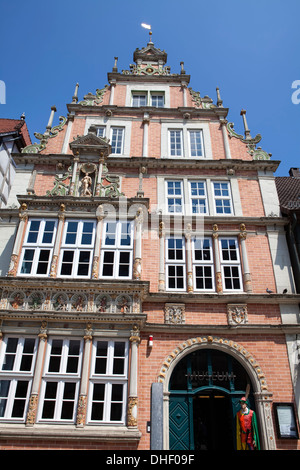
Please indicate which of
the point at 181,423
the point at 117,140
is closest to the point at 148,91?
the point at 117,140

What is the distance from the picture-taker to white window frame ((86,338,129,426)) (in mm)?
9887

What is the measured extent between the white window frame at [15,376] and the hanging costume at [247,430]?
6.17m

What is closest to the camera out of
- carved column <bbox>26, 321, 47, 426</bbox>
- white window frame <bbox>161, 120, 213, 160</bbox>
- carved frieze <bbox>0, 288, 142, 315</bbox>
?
carved column <bbox>26, 321, 47, 426</bbox>

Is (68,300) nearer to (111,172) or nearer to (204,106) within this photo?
(111,172)

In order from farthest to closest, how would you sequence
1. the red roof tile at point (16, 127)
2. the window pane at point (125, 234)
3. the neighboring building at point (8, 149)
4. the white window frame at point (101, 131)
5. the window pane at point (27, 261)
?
the red roof tile at point (16, 127), the neighboring building at point (8, 149), the white window frame at point (101, 131), the window pane at point (125, 234), the window pane at point (27, 261)

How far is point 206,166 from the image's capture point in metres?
14.9

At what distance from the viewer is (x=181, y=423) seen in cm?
1057

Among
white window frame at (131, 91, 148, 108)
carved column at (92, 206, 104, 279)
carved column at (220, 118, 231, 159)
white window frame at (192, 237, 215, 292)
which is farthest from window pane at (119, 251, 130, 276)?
white window frame at (131, 91, 148, 108)

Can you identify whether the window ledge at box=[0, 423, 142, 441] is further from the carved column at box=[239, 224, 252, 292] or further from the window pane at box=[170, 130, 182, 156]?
the window pane at box=[170, 130, 182, 156]

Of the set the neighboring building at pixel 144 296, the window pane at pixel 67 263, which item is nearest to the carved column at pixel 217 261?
the neighboring building at pixel 144 296

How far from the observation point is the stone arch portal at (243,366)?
1020cm

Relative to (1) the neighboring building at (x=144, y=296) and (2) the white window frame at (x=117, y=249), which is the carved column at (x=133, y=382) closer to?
(1) the neighboring building at (x=144, y=296)

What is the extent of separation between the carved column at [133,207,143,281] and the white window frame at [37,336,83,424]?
9.06ft

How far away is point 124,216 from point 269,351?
6709 mm
